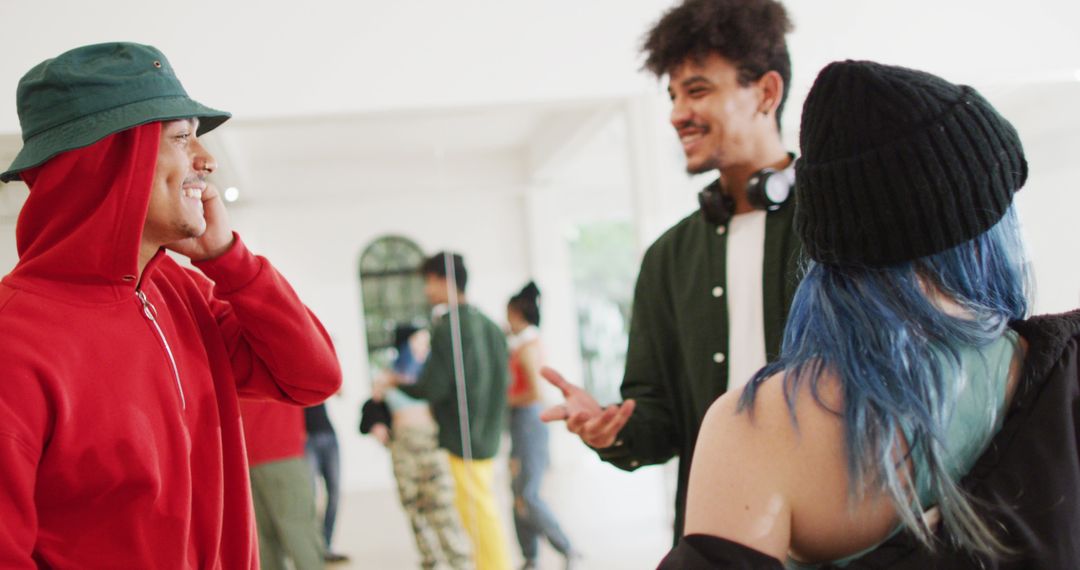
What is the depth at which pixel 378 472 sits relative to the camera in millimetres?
2834

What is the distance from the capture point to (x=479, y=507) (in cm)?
296

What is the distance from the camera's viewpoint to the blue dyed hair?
89 cm

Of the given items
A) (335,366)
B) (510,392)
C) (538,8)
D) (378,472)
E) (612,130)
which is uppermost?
(538,8)

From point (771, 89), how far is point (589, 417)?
0.89 meters

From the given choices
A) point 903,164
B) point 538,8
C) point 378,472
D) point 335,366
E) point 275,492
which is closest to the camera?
point 903,164

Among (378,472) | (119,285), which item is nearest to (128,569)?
(119,285)

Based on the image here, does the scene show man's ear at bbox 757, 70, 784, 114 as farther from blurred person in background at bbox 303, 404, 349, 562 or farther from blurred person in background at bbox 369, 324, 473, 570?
blurred person in background at bbox 303, 404, 349, 562

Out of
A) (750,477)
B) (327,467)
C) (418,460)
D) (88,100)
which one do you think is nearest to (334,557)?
(327,467)

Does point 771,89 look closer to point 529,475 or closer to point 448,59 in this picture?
point 448,59

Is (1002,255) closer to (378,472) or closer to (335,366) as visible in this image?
(335,366)

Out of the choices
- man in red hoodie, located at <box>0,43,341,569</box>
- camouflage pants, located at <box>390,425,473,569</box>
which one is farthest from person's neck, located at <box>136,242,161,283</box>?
camouflage pants, located at <box>390,425,473,569</box>

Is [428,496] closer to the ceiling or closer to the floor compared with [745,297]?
closer to the floor

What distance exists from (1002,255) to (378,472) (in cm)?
220

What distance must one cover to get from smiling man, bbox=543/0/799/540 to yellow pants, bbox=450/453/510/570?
1.09m
